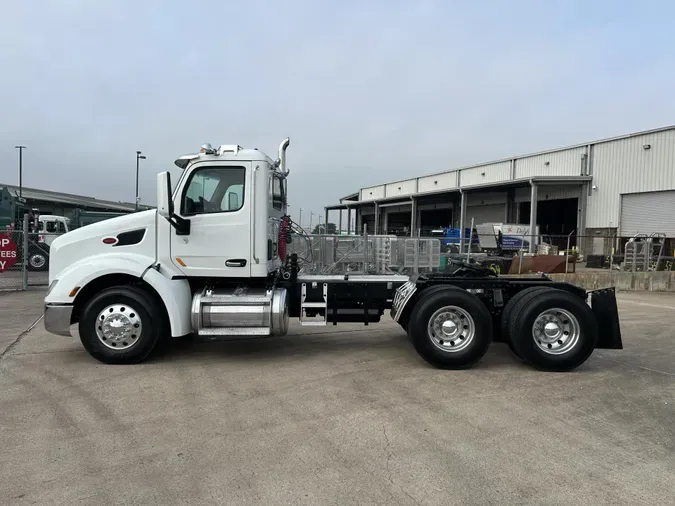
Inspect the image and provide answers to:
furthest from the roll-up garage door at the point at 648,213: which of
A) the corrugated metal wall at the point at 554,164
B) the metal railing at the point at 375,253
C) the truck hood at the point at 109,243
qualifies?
the truck hood at the point at 109,243

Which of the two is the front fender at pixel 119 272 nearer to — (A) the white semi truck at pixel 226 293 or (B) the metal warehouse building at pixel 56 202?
(A) the white semi truck at pixel 226 293

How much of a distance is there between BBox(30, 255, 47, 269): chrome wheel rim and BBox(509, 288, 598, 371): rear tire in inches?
808

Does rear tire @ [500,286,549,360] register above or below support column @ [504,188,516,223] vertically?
below

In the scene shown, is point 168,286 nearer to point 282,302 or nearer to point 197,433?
point 282,302

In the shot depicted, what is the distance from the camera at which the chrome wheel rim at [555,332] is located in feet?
20.5

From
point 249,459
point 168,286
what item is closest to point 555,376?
point 249,459

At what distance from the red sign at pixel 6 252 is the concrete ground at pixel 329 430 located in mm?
8314

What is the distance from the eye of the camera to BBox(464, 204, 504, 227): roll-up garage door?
3946 centimetres

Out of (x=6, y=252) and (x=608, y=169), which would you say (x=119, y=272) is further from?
(x=608, y=169)

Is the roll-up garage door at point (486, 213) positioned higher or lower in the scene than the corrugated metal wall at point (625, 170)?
lower

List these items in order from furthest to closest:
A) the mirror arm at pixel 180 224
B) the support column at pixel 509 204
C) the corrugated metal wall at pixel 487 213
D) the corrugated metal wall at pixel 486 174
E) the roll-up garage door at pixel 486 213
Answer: the roll-up garage door at pixel 486 213 → the corrugated metal wall at pixel 487 213 → the support column at pixel 509 204 → the corrugated metal wall at pixel 486 174 → the mirror arm at pixel 180 224

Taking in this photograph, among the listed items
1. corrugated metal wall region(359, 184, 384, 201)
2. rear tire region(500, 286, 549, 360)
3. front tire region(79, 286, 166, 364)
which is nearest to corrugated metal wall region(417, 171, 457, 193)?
corrugated metal wall region(359, 184, 384, 201)

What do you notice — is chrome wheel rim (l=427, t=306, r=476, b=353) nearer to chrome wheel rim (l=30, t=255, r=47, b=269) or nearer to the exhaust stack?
the exhaust stack

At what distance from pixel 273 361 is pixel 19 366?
328cm
